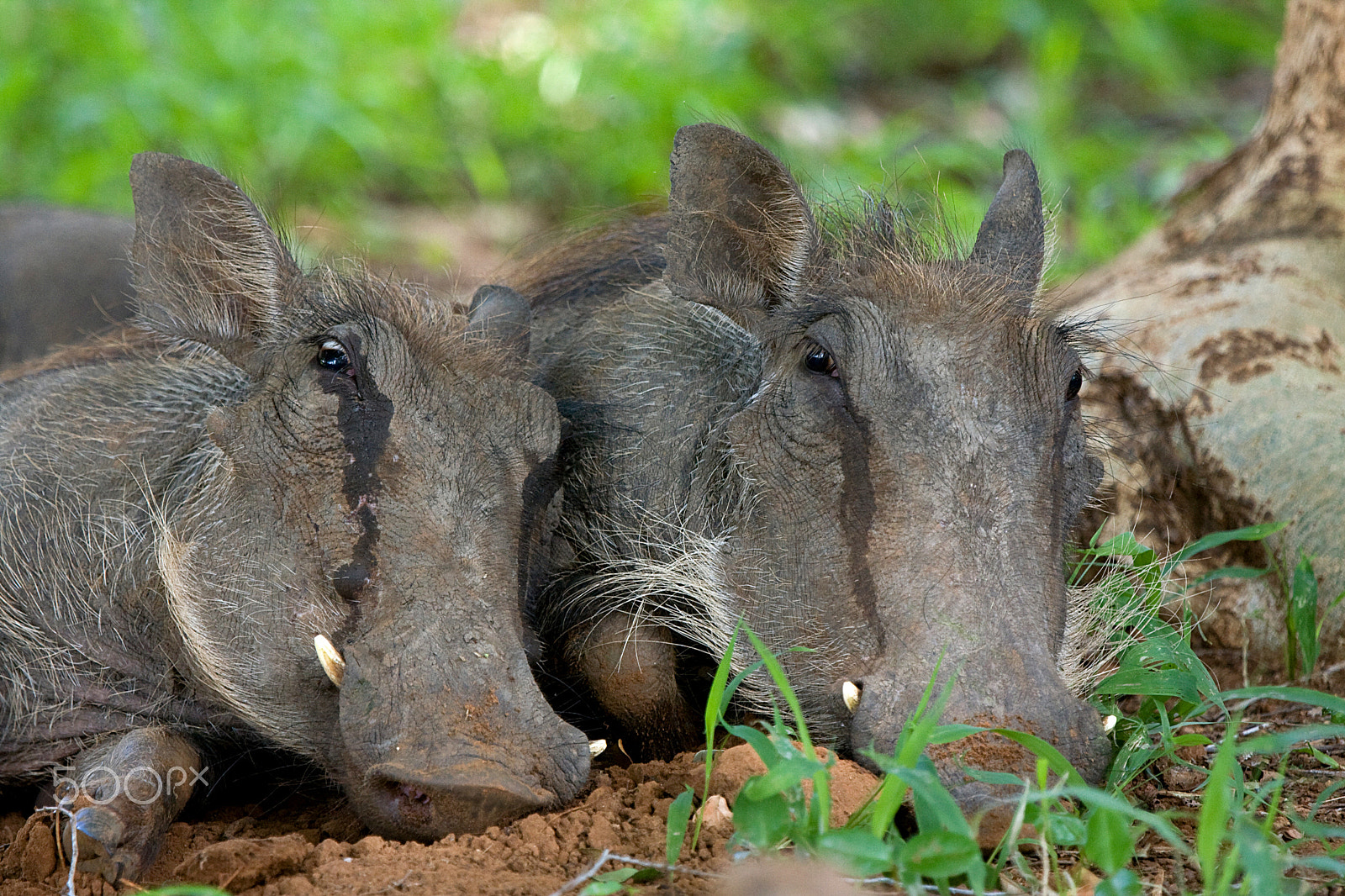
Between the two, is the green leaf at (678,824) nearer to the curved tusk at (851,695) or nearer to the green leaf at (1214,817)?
the curved tusk at (851,695)

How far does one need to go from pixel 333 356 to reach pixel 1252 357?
2436mm

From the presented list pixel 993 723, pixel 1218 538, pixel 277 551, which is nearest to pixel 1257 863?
pixel 993 723

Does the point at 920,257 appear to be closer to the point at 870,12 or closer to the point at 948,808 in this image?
the point at 948,808

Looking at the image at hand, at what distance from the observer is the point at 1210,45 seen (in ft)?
27.7

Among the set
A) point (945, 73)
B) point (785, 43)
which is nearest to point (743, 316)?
point (785, 43)

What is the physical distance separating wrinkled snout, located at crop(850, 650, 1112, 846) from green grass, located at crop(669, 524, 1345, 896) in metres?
0.04

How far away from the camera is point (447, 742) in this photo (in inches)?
89.7

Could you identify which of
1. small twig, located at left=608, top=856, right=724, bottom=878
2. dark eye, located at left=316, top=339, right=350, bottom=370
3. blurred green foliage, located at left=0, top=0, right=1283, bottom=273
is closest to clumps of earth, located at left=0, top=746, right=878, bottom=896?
small twig, located at left=608, top=856, right=724, bottom=878

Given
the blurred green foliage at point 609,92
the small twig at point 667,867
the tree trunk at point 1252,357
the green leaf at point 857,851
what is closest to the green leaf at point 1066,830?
the green leaf at point 857,851

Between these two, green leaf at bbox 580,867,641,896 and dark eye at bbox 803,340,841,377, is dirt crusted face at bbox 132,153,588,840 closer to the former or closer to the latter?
green leaf at bbox 580,867,641,896

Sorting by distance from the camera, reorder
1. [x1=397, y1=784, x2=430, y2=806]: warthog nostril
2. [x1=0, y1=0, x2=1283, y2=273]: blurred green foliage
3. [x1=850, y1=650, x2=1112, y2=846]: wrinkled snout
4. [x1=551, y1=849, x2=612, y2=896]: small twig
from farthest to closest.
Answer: [x1=0, y1=0, x2=1283, y2=273]: blurred green foliage, [x1=397, y1=784, x2=430, y2=806]: warthog nostril, [x1=850, y1=650, x2=1112, y2=846]: wrinkled snout, [x1=551, y1=849, x2=612, y2=896]: small twig

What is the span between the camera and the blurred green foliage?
19.7ft

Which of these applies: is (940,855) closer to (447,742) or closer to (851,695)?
(851,695)

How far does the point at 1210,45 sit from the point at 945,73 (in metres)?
1.57
